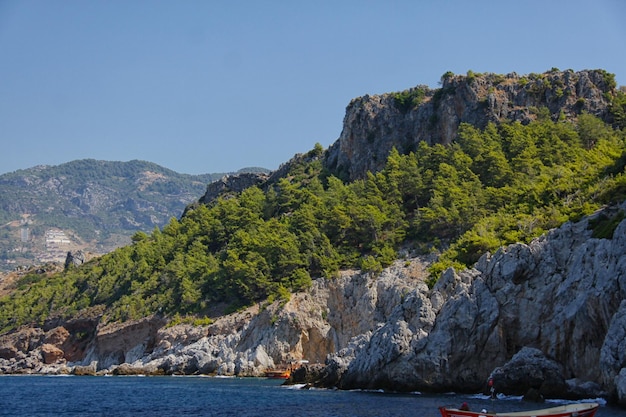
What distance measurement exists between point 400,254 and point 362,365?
29712 mm

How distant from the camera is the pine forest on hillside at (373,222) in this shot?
7844 centimetres

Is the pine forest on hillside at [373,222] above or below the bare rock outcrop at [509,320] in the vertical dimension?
above

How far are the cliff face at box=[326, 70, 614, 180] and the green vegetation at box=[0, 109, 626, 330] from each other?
14.7 feet

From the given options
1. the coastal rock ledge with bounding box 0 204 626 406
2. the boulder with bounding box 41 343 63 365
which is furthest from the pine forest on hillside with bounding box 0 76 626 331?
the coastal rock ledge with bounding box 0 204 626 406

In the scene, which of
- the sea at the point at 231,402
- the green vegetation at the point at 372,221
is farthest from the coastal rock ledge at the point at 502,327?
the green vegetation at the point at 372,221

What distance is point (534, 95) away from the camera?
11075 cm

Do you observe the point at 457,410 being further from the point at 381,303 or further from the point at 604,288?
the point at 381,303

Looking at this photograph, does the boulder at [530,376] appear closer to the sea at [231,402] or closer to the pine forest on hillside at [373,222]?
the sea at [231,402]

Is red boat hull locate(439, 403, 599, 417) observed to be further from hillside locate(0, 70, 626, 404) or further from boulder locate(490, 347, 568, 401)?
boulder locate(490, 347, 568, 401)

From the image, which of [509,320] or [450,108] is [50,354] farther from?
[509,320]

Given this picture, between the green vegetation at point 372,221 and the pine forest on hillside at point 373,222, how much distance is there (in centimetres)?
17

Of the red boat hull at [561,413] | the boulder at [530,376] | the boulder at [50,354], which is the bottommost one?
the red boat hull at [561,413]

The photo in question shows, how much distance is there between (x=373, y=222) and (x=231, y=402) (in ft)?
150

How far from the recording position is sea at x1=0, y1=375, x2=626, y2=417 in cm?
4638
